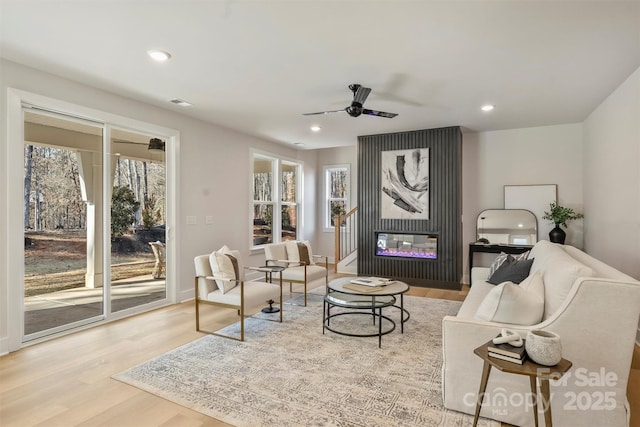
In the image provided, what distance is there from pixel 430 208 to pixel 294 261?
2.53 m

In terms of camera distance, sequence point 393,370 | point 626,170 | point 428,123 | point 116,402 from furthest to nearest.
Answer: point 428,123
point 626,170
point 393,370
point 116,402

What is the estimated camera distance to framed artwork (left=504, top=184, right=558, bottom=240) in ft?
18.0

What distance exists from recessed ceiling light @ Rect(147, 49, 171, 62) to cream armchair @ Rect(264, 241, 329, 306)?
2.68 m

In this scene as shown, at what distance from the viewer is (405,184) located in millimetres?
5918

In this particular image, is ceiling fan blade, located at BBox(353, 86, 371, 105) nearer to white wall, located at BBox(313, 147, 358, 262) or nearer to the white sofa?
the white sofa

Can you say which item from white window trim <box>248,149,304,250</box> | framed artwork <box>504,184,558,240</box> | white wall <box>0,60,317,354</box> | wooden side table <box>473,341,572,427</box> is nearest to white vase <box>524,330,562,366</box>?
wooden side table <box>473,341,572,427</box>

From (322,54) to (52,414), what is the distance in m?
3.19

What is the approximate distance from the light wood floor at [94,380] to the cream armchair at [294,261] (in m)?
1.07

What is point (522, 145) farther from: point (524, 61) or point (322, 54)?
point (322, 54)

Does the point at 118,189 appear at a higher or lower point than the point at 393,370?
higher

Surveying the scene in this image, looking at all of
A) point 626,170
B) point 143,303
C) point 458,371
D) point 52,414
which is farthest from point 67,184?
point 626,170

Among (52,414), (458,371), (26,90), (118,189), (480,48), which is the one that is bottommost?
(52,414)

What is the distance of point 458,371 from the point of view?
2.12m

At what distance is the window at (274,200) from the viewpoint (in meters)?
6.61
